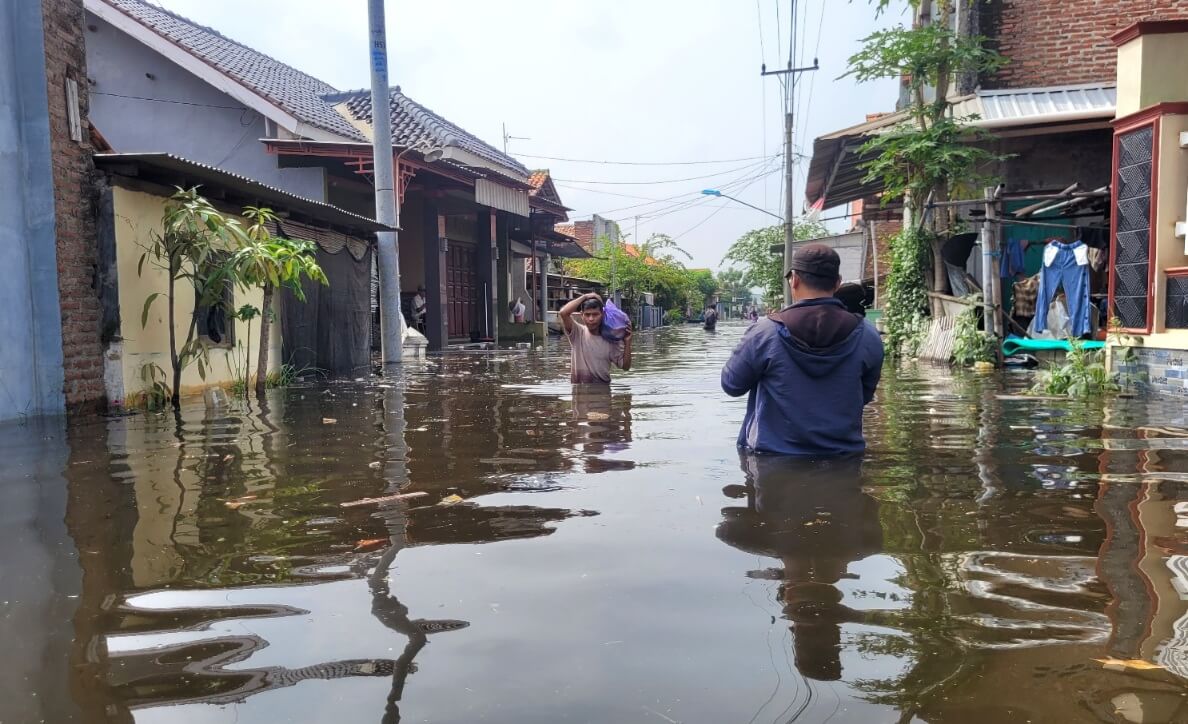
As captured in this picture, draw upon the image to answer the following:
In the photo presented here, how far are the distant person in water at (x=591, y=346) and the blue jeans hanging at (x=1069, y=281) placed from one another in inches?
281

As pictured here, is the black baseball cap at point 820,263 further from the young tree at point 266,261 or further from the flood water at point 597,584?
the young tree at point 266,261

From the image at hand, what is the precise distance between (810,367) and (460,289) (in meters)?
19.8

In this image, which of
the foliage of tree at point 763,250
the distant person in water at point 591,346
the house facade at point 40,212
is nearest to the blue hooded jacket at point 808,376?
the distant person in water at point 591,346

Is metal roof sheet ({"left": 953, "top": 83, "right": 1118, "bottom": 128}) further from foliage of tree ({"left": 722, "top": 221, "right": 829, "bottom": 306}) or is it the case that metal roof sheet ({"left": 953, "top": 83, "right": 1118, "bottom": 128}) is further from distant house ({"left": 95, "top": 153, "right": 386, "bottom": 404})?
foliage of tree ({"left": 722, "top": 221, "right": 829, "bottom": 306})

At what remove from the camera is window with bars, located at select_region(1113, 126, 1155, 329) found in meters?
9.16

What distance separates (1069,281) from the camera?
12.8 meters

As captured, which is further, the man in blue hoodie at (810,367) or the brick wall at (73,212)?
the brick wall at (73,212)

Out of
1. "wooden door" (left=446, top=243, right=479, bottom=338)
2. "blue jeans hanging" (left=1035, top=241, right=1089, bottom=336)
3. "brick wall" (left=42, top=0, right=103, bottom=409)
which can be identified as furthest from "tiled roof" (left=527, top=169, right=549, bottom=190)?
"brick wall" (left=42, top=0, right=103, bottom=409)

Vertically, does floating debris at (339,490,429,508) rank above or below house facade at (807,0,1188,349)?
below

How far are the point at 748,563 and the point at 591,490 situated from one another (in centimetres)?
151

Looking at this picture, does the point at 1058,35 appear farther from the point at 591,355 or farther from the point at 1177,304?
the point at 591,355

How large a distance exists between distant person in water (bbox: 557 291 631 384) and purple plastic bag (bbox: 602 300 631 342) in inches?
1.6

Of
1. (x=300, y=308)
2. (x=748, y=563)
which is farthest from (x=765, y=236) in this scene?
(x=748, y=563)

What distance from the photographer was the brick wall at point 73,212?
7.93 m
